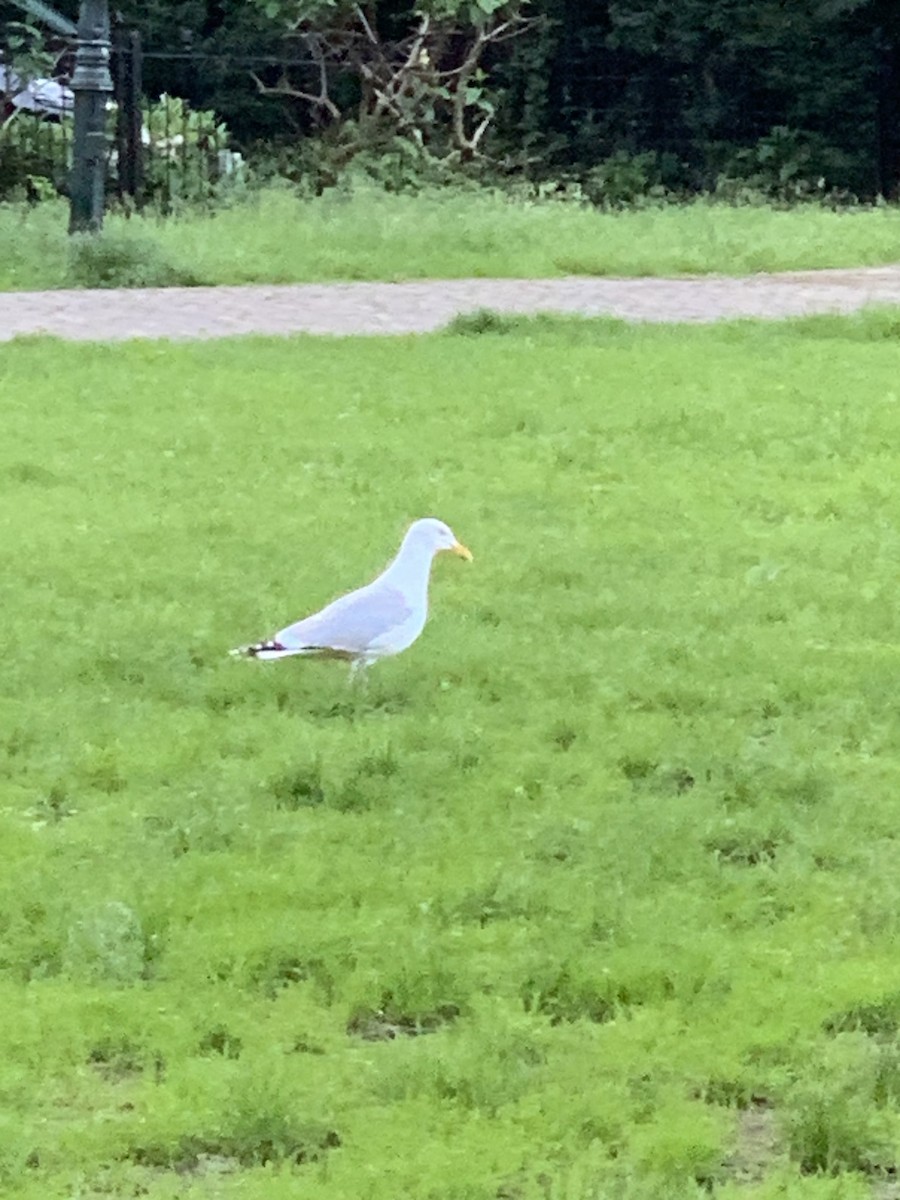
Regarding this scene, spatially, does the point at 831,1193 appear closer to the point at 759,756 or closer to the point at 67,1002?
the point at 67,1002

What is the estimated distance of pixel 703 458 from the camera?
976 cm

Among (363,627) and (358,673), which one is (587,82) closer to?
(358,673)

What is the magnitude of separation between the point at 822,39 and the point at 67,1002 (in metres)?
25.5

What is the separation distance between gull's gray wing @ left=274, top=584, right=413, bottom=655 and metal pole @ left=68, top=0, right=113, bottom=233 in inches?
411

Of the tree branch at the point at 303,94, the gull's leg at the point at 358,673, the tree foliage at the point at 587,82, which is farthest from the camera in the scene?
the tree branch at the point at 303,94

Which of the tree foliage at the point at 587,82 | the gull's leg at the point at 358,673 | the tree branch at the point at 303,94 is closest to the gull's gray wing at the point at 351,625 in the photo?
the gull's leg at the point at 358,673

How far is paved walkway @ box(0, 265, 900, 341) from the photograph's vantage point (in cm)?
1368

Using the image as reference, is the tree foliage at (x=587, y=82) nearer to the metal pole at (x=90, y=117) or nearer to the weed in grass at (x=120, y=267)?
the metal pole at (x=90, y=117)

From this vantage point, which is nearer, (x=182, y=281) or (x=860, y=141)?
(x=182, y=281)

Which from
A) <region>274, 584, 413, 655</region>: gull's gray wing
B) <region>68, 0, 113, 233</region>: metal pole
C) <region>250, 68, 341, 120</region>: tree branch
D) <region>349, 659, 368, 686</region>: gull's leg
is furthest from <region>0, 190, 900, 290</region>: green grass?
<region>274, 584, 413, 655</region>: gull's gray wing

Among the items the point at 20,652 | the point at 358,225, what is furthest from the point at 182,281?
the point at 20,652

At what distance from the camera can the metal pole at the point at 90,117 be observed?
1593 centimetres

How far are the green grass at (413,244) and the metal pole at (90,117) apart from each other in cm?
28

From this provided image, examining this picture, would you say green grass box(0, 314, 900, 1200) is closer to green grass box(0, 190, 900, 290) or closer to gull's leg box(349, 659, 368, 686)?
gull's leg box(349, 659, 368, 686)
